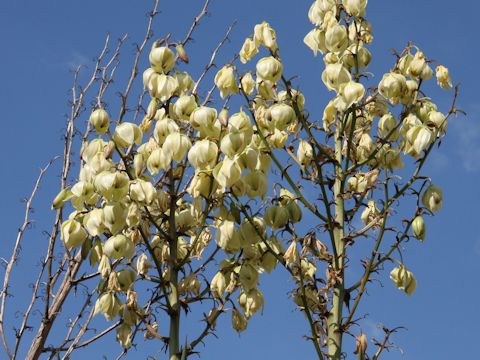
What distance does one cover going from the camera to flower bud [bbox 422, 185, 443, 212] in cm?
280

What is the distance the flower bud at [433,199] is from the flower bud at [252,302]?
1.95ft

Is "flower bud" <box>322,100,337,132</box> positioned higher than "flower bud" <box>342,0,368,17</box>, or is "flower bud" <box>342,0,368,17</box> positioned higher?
"flower bud" <box>342,0,368,17</box>

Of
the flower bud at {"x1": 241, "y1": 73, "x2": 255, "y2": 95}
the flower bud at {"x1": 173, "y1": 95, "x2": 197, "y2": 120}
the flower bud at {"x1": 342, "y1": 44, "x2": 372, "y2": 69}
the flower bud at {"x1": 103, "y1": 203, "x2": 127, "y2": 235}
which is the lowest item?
the flower bud at {"x1": 103, "y1": 203, "x2": 127, "y2": 235}

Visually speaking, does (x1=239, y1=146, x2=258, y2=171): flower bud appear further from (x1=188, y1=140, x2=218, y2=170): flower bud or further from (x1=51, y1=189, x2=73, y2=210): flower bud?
(x1=51, y1=189, x2=73, y2=210): flower bud

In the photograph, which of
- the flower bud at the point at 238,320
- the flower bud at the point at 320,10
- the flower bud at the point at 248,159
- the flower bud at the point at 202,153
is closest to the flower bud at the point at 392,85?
the flower bud at the point at 320,10

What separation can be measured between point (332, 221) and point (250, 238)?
0.90ft

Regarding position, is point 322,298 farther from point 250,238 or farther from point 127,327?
point 127,327

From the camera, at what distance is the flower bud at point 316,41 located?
3090 millimetres

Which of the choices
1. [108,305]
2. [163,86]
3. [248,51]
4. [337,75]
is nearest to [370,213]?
[337,75]

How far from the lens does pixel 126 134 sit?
Answer: 8.80ft

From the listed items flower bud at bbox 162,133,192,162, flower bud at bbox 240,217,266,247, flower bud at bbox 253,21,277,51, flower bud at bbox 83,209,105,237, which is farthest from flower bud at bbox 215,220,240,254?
flower bud at bbox 253,21,277,51

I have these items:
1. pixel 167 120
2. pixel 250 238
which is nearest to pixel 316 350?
pixel 250 238

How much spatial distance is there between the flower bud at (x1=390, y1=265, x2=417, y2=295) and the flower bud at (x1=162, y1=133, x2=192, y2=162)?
749mm

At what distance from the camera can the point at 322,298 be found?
2.73 m
